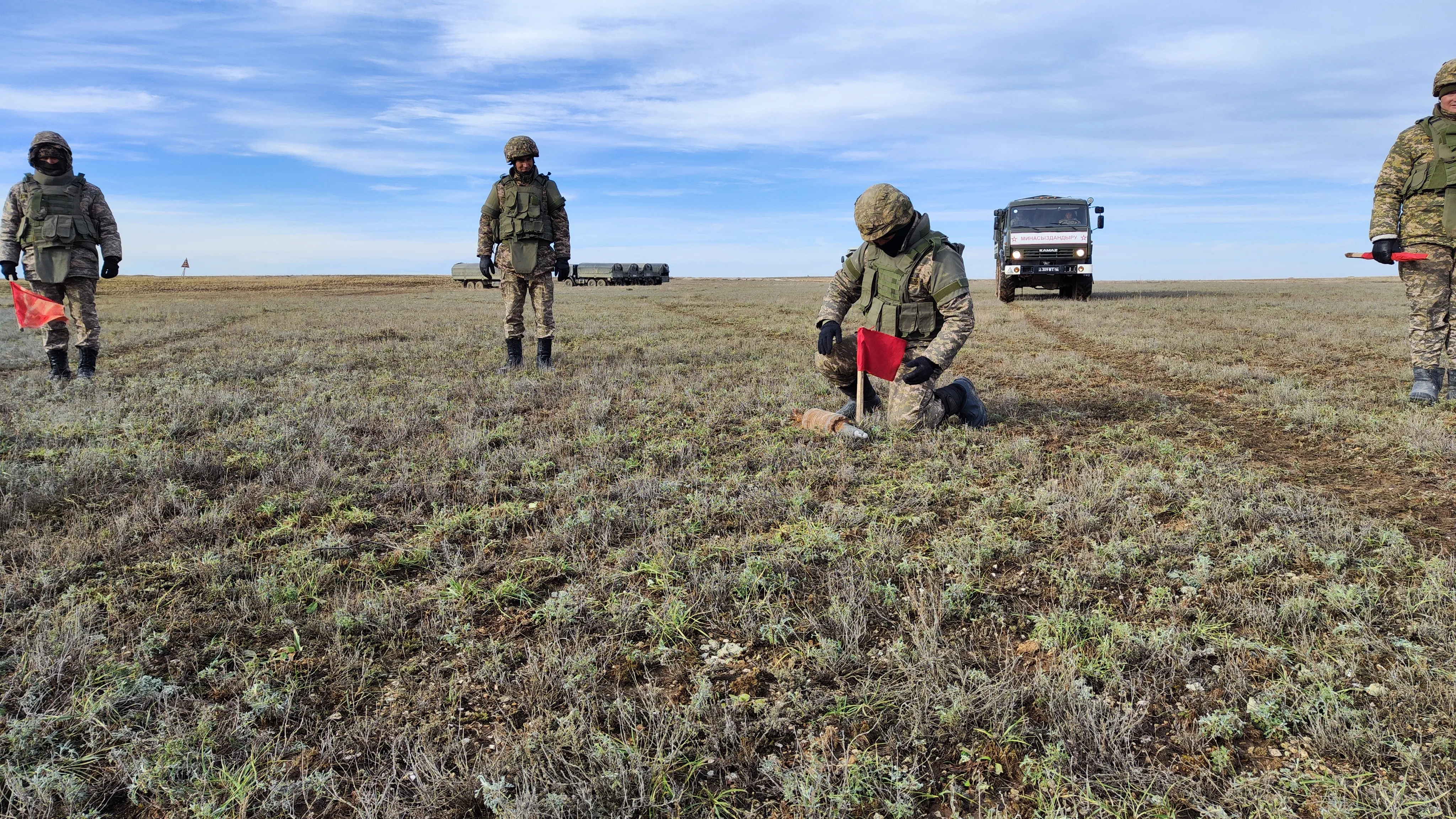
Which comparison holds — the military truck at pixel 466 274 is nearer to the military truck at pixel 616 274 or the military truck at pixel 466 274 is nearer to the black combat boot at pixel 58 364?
the military truck at pixel 616 274

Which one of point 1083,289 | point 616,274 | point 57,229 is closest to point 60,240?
point 57,229

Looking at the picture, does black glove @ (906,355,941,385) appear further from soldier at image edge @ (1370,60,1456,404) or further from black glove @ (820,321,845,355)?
soldier at image edge @ (1370,60,1456,404)

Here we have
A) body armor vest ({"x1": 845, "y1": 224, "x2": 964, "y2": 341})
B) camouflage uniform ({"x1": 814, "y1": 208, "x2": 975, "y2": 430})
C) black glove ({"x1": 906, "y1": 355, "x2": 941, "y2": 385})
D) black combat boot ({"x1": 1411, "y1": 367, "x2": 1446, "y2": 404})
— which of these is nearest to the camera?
black glove ({"x1": 906, "y1": 355, "x2": 941, "y2": 385})

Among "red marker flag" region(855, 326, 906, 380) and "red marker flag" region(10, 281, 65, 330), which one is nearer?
"red marker flag" region(855, 326, 906, 380)

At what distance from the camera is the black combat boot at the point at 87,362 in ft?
24.9

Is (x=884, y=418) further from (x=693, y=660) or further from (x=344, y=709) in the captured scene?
(x=344, y=709)

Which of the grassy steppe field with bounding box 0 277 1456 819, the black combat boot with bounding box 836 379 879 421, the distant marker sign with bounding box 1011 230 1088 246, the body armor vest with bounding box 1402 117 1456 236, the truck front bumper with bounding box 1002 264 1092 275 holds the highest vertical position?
the distant marker sign with bounding box 1011 230 1088 246

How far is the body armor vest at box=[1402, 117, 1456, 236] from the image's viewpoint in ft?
18.7

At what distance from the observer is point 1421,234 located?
5.89 metres

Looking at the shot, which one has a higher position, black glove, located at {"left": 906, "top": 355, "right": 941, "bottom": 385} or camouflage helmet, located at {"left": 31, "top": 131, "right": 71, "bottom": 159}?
camouflage helmet, located at {"left": 31, "top": 131, "right": 71, "bottom": 159}

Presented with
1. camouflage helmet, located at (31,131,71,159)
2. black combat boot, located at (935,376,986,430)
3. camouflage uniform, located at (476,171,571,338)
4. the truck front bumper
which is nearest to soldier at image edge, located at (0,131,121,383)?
camouflage helmet, located at (31,131,71,159)

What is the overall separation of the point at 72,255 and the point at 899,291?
7956mm

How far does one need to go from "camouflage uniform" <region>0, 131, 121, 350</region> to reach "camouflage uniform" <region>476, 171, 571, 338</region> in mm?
3674

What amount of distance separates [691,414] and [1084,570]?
142 inches
